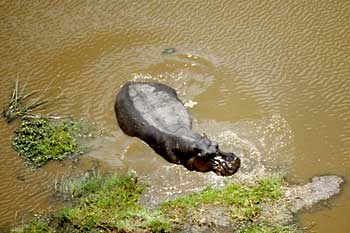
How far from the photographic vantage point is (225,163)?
22.8ft

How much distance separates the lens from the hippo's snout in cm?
695

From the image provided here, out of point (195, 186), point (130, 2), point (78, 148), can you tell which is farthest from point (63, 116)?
point (130, 2)

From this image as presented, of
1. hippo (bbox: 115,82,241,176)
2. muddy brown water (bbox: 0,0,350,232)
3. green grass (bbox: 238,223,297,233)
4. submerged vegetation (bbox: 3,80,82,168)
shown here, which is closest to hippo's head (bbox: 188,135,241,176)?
hippo (bbox: 115,82,241,176)

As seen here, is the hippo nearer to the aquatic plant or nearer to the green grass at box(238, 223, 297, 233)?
the green grass at box(238, 223, 297, 233)

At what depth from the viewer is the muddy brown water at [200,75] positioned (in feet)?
23.5

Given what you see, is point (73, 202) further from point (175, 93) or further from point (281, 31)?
point (281, 31)

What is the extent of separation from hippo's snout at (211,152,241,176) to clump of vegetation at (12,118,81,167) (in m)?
1.74

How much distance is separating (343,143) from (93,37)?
13.3ft

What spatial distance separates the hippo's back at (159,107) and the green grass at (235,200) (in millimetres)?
905

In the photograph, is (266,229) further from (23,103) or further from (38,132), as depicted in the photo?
(23,103)

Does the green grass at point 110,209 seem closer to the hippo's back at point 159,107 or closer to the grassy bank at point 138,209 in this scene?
the grassy bank at point 138,209

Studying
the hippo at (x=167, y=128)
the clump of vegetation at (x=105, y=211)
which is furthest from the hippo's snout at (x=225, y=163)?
the clump of vegetation at (x=105, y=211)

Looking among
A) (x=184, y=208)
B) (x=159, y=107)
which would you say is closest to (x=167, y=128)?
(x=159, y=107)

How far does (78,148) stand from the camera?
742 centimetres
